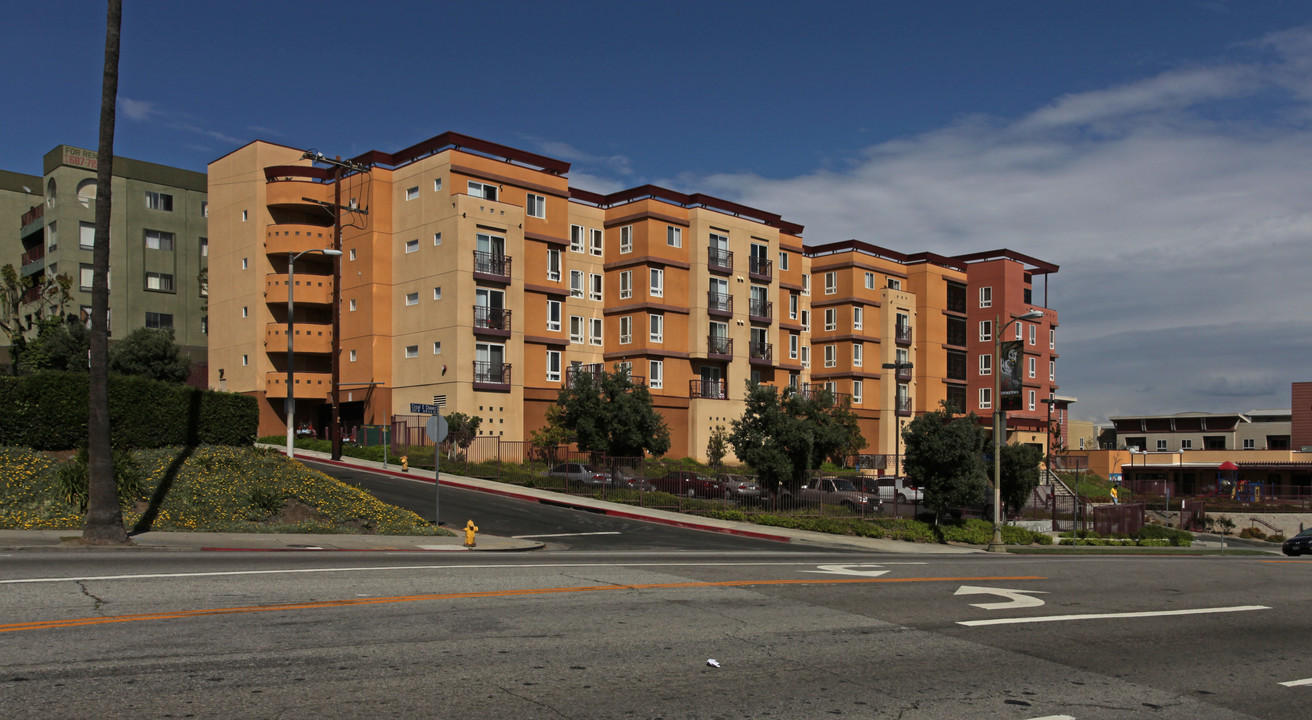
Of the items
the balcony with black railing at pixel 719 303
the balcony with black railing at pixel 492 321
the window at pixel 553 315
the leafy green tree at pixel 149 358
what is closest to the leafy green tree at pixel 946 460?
the balcony with black railing at pixel 492 321

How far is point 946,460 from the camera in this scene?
1236 inches

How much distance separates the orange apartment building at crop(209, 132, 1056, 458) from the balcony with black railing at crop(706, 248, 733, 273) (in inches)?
5.4

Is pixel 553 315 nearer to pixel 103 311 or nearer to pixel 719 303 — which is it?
pixel 719 303

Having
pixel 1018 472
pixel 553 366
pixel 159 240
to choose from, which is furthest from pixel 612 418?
pixel 159 240

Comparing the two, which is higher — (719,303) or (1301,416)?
(719,303)

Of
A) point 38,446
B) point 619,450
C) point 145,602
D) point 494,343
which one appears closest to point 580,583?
point 145,602

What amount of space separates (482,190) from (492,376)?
986 centimetres

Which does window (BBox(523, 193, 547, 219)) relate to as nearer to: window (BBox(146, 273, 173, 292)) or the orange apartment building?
the orange apartment building

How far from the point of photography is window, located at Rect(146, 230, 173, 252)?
62031mm

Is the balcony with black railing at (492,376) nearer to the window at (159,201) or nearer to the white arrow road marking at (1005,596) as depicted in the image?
the window at (159,201)

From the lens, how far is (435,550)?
19.4 metres

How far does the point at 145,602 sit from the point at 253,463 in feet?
47.4

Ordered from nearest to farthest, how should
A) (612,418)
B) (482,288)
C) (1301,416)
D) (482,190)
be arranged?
(612,418), (482,288), (482,190), (1301,416)

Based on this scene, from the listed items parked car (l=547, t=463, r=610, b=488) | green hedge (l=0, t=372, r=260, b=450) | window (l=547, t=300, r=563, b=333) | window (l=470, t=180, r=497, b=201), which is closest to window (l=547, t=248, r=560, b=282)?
window (l=547, t=300, r=563, b=333)
